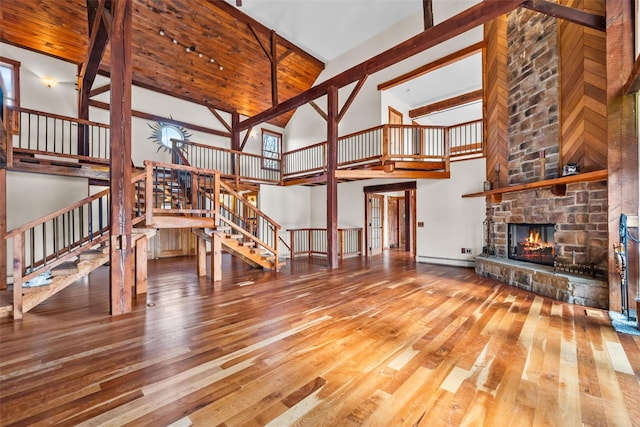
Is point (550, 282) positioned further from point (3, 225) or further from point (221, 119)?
point (221, 119)

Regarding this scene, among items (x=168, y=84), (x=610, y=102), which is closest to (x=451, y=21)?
(x=610, y=102)

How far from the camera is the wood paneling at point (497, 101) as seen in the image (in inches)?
215

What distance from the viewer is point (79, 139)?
6.10m

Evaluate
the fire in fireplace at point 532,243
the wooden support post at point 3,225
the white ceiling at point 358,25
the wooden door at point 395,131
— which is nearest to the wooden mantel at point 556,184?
the fire in fireplace at point 532,243

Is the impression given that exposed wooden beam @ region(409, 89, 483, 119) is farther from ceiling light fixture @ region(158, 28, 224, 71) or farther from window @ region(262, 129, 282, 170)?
ceiling light fixture @ region(158, 28, 224, 71)

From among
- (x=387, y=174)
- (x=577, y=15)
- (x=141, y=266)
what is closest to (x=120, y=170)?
(x=141, y=266)

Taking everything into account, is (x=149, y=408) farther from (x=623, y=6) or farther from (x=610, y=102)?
(x=623, y=6)

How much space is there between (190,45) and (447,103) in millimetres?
7677

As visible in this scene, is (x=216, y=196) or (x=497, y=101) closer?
(x=216, y=196)

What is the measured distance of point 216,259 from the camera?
5.07 m

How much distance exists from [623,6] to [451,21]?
1985 mm

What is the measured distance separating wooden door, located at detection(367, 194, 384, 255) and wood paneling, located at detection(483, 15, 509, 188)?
11.7 feet

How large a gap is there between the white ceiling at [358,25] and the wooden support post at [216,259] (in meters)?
6.20

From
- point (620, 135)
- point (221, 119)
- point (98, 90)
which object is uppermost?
point (221, 119)
